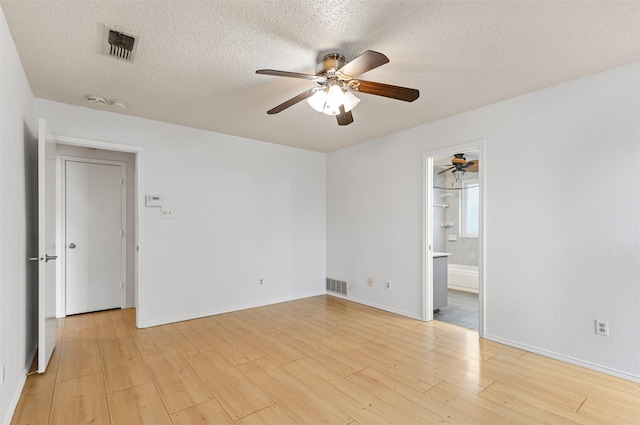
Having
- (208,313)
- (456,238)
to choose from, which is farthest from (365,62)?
(456,238)

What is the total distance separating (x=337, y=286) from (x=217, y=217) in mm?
2299

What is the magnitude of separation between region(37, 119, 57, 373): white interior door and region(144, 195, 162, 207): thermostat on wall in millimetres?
932

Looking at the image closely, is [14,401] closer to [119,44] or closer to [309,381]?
[309,381]

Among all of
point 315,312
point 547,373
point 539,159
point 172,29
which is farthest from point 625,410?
point 172,29

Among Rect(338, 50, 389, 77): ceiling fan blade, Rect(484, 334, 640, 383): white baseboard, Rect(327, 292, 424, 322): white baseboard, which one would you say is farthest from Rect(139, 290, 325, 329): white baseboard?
Rect(338, 50, 389, 77): ceiling fan blade

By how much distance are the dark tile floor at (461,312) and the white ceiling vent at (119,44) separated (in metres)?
4.33

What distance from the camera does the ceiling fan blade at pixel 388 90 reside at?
223 centimetres

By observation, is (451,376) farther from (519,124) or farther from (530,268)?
(519,124)

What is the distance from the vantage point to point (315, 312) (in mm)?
4359

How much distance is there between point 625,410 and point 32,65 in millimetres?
5028

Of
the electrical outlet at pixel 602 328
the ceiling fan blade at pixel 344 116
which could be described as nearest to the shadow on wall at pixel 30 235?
the ceiling fan blade at pixel 344 116

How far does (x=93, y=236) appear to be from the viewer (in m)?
4.41

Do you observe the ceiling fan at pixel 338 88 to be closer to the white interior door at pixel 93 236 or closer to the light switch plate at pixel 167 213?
the light switch plate at pixel 167 213

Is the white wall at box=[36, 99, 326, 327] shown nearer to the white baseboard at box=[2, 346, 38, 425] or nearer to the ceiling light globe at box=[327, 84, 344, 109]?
the white baseboard at box=[2, 346, 38, 425]
